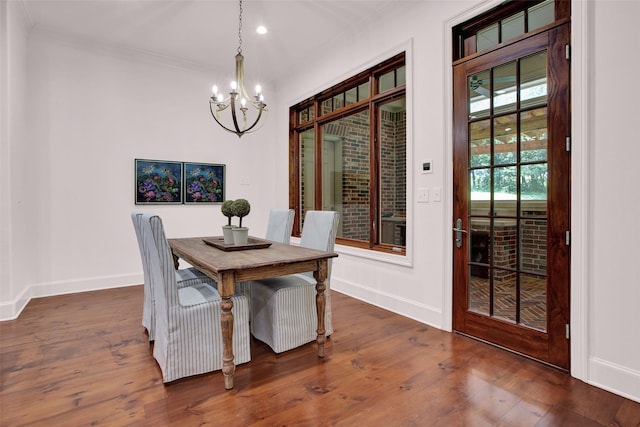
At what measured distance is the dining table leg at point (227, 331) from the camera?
1.95 m

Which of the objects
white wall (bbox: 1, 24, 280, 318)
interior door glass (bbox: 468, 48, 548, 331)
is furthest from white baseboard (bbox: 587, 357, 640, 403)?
white wall (bbox: 1, 24, 280, 318)

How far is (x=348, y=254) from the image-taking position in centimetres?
401

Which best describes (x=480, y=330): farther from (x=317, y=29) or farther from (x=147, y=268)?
(x=317, y=29)

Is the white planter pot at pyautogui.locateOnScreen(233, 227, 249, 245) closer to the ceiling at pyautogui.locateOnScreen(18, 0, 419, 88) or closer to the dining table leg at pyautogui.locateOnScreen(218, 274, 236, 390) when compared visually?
the dining table leg at pyautogui.locateOnScreen(218, 274, 236, 390)

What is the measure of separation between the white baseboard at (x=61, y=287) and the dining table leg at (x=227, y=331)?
2.57 m

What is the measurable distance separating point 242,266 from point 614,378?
2233 mm

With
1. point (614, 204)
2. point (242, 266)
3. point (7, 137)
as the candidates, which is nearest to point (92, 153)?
point (7, 137)

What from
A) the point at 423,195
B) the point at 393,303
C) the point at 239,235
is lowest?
the point at 393,303

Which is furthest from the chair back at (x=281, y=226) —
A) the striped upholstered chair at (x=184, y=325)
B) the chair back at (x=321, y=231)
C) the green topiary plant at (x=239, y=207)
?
the striped upholstered chair at (x=184, y=325)

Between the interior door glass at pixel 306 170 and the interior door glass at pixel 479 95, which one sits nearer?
the interior door glass at pixel 479 95

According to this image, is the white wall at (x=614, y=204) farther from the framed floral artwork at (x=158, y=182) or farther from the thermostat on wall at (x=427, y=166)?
the framed floral artwork at (x=158, y=182)

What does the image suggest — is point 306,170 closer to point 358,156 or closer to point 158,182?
point 358,156

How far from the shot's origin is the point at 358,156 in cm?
436

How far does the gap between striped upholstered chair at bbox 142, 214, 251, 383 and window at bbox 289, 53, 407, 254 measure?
188cm
